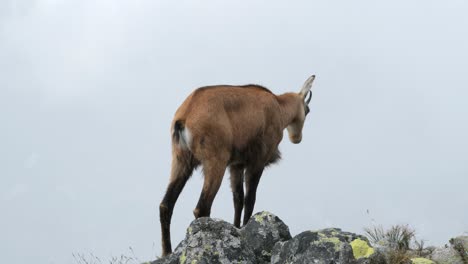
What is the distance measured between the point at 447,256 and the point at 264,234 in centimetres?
281

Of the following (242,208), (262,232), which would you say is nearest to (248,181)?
(242,208)

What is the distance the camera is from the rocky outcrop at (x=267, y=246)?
7461 millimetres

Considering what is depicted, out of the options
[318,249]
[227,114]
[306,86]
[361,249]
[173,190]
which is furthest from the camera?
[306,86]

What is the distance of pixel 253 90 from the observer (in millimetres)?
11812

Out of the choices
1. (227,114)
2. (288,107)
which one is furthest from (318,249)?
(288,107)

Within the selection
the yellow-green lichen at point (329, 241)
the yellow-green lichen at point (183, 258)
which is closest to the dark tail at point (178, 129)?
the yellow-green lichen at point (183, 258)

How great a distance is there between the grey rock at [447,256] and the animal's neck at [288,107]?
14.0 ft

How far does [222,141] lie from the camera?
9789 millimetres

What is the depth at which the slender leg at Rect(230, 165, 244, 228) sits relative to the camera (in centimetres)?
1138

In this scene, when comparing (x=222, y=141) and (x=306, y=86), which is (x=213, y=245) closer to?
(x=222, y=141)

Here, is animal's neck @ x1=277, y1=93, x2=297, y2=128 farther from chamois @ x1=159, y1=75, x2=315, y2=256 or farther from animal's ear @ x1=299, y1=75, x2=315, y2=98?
chamois @ x1=159, y1=75, x2=315, y2=256

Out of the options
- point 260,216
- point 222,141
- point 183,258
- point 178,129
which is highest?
point 178,129

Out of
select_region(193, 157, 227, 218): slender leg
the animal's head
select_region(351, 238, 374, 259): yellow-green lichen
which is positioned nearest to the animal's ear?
the animal's head

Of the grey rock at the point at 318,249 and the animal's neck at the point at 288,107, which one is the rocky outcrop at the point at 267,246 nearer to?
the grey rock at the point at 318,249
